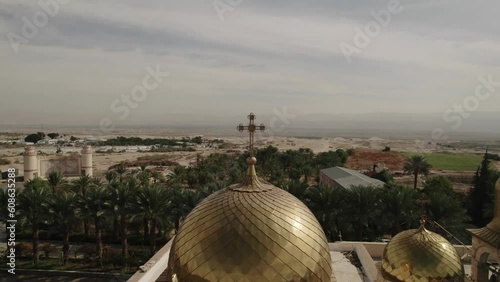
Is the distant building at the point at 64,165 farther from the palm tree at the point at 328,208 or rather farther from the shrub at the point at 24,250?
the palm tree at the point at 328,208

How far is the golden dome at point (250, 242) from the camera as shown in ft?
15.5

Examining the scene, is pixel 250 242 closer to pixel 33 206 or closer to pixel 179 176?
pixel 33 206

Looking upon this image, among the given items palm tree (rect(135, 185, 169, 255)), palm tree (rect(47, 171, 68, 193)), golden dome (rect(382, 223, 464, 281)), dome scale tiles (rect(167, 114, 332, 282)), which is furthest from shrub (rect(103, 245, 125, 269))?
golden dome (rect(382, 223, 464, 281))

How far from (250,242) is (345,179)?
26.2 m

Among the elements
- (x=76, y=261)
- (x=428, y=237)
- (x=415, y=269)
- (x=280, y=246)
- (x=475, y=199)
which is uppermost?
(x=280, y=246)

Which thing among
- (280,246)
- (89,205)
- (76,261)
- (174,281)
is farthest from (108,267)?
(280,246)

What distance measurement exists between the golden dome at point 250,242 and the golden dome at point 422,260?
2.72m

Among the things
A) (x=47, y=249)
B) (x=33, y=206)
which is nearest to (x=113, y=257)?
(x=47, y=249)

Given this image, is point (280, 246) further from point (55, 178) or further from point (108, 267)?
point (55, 178)

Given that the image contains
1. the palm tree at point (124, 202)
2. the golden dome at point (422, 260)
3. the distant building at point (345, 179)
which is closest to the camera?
the golden dome at point (422, 260)

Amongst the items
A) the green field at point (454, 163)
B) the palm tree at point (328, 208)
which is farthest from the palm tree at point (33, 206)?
the green field at point (454, 163)

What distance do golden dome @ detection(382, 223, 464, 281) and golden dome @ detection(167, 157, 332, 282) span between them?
2.72m

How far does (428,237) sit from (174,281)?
213 inches

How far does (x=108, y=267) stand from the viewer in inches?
649
